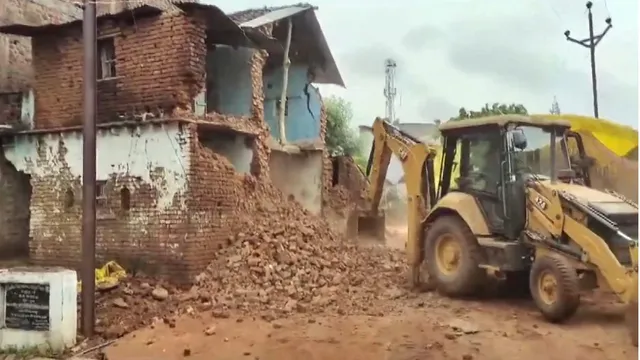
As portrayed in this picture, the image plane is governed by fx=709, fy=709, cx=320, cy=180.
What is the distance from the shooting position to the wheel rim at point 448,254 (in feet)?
21.5

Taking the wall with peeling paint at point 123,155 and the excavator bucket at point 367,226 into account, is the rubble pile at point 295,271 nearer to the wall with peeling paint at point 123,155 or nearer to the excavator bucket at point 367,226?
the excavator bucket at point 367,226

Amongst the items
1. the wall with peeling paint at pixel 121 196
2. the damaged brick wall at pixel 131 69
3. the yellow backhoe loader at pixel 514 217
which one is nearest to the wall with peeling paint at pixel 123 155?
the wall with peeling paint at pixel 121 196

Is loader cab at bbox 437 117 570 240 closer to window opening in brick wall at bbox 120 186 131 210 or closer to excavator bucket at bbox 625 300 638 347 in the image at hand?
excavator bucket at bbox 625 300 638 347

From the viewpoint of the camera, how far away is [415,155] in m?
7.03

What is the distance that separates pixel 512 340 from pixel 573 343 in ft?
1.38

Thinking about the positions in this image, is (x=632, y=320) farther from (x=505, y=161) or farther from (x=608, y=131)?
(x=505, y=161)

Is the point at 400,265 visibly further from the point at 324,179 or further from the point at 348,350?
the point at 348,350

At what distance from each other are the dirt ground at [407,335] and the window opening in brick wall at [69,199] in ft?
8.07

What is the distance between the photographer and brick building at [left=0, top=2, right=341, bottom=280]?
7.73 m

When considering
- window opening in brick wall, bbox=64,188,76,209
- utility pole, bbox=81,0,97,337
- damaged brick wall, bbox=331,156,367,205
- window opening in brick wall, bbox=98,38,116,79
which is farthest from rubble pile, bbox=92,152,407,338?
window opening in brick wall, bbox=98,38,116,79

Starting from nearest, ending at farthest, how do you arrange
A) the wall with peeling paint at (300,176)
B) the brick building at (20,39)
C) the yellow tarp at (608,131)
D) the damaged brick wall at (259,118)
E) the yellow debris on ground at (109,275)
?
the yellow tarp at (608,131) < the yellow debris on ground at (109,275) < the wall with peeling paint at (300,176) < the damaged brick wall at (259,118) < the brick building at (20,39)

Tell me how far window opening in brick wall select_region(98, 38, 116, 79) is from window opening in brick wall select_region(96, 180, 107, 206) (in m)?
1.31

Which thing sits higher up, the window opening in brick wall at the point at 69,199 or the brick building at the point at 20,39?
the brick building at the point at 20,39

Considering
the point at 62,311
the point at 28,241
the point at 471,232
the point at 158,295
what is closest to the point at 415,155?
the point at 471,232
